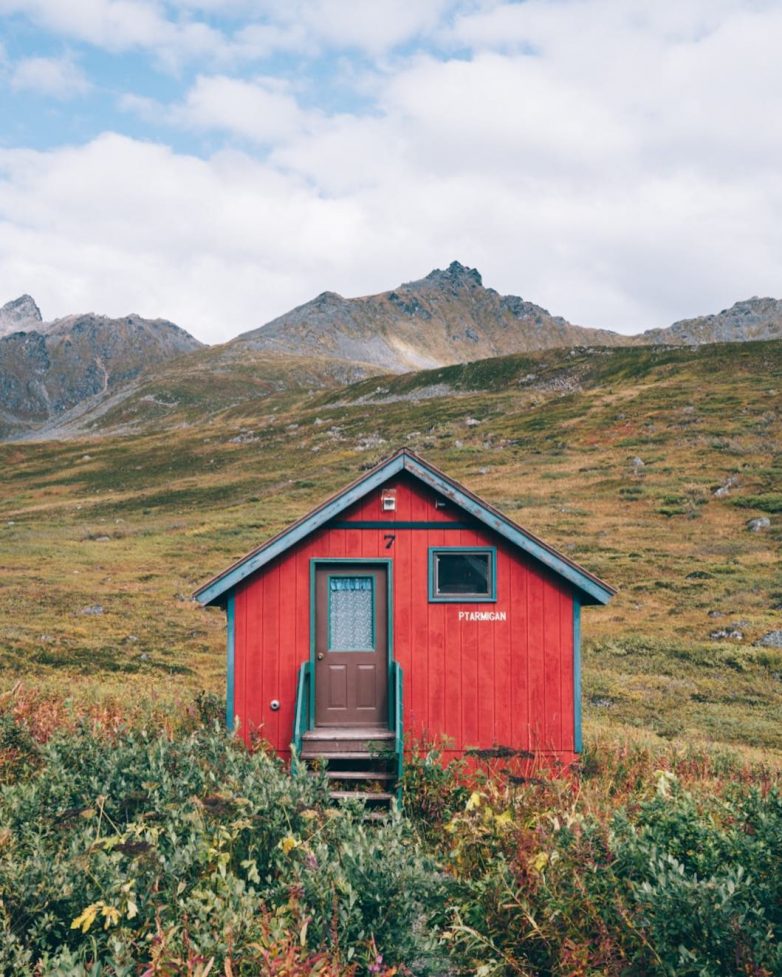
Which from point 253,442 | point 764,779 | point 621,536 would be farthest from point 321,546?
point 253,442

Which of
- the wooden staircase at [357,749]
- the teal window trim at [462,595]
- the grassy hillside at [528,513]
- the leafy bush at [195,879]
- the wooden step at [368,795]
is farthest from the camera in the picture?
the grassy hillside at [528,513]

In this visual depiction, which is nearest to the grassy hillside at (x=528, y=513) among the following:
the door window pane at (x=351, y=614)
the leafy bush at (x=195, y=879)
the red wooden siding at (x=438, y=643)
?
the red wooden siding at (x=438, y=643)

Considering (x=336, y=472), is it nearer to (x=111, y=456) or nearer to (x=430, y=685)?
(x=111, y=456)

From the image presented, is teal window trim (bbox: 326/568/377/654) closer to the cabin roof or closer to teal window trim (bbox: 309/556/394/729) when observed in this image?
teal window trim (bbox: 309/556/394/729)

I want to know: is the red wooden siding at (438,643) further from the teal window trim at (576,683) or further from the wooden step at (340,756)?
the wooden step at (340,756)

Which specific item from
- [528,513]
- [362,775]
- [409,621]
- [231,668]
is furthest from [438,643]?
[528,513]

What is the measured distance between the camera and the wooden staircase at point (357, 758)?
42.4ft

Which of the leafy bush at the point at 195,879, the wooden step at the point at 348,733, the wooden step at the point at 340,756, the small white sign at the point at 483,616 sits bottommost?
the wooden step at the point at 340,756

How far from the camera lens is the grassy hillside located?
24.0 metres

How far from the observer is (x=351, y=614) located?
48.3 ft

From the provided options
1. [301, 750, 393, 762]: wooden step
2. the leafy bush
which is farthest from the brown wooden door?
the leafy bush

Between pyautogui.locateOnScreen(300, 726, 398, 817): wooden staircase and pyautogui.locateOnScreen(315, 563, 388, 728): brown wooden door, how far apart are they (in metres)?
0.31

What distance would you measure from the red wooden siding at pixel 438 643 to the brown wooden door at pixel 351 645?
0.25 m

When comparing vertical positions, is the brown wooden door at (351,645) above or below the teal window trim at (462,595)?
below
